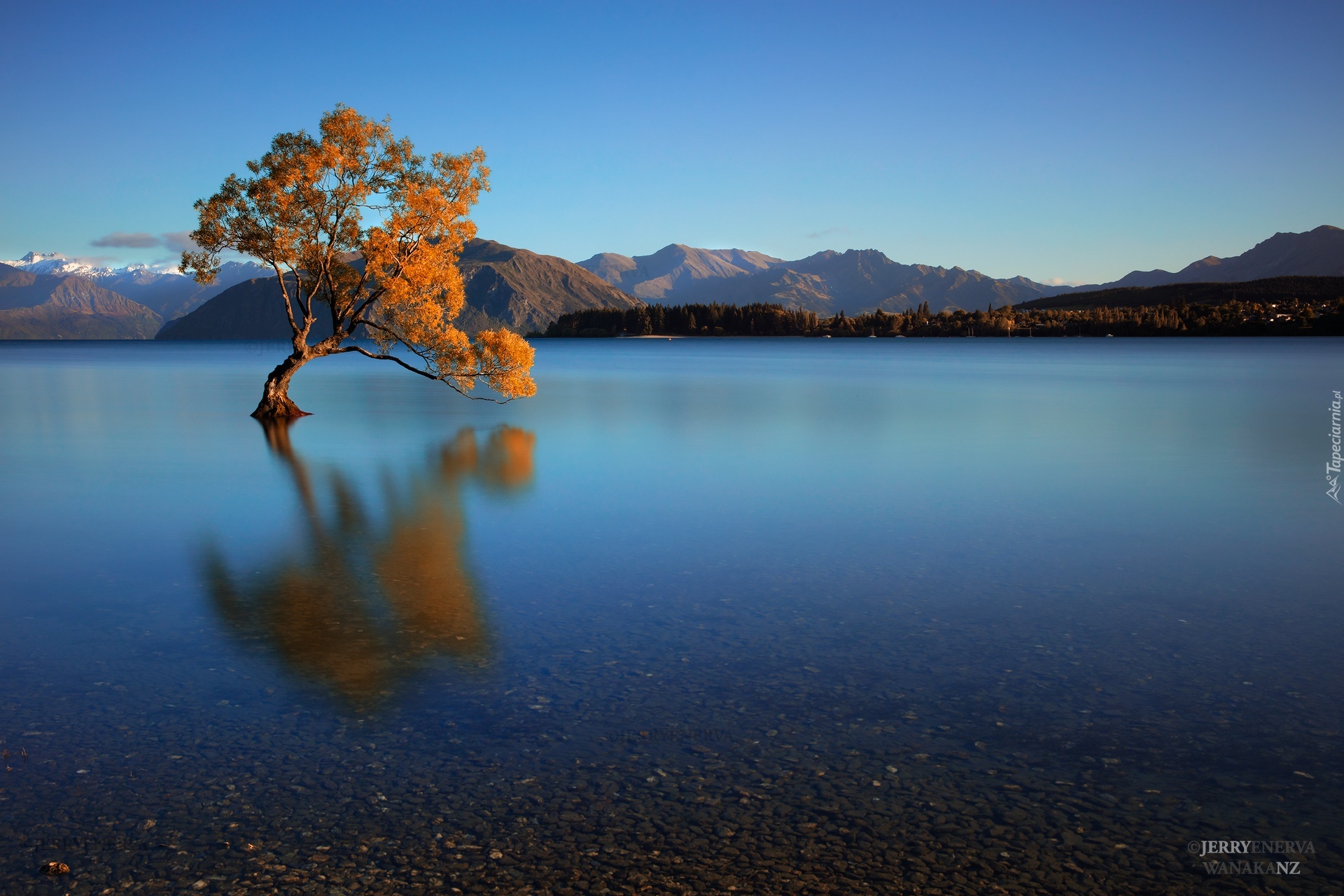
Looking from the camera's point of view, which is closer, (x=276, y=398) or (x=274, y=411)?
(x=274, y=411)

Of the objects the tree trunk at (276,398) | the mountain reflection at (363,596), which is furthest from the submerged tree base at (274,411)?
the mountain reflection at (363,596)

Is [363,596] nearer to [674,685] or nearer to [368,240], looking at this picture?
[674,685]

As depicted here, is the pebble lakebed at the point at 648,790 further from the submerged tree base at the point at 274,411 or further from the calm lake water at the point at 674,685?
the submerged tree base at the point at 274,411

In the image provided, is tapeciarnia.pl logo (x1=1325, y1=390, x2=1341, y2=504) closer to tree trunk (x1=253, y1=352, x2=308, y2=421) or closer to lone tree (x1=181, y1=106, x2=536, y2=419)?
lone tree (x1=181, y1=106, x2=536, y2=419)

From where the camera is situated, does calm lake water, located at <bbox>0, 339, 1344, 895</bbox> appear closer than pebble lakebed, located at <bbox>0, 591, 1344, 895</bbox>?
No

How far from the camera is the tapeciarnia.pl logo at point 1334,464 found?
19.9 metres

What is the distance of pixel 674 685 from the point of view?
8.77 meters

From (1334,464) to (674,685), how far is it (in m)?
24.1

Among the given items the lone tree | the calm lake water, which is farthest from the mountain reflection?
the lone tree

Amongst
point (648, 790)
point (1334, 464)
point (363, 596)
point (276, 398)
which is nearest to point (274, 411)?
point (276, 398)

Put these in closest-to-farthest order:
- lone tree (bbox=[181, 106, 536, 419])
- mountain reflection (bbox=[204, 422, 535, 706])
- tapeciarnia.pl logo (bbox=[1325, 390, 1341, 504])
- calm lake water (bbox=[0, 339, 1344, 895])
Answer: calm lake water (bbox=[0, 339, 1344, 895]) < mountain reflection (bbox=[204, 422, 535, 706]) < tapeciarnia.pl logo (bbox=[1325, 390, 1341, 504]) < lone tree (bbox=[181, 106, 536, 419])

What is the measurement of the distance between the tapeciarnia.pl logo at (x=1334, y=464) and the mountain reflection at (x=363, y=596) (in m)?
18.2

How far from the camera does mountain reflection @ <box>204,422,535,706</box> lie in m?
9.46

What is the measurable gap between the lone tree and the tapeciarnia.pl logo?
26750 millimetres
